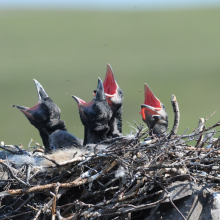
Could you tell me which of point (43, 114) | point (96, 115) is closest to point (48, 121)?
point (43, 114)

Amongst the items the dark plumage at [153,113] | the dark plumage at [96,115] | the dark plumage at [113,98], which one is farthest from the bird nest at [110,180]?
the dark plumage at [113,98]

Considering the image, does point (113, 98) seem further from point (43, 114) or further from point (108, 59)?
point (108, 59)

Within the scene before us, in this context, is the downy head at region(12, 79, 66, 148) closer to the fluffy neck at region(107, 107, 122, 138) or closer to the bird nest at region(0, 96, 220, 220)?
the fluffy neck at region(107, 107, 122, 138)

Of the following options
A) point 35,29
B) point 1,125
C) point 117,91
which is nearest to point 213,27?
point 35,29

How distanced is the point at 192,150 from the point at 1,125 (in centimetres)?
1625

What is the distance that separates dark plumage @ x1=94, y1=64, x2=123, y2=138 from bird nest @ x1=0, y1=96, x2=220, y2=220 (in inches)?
33.1

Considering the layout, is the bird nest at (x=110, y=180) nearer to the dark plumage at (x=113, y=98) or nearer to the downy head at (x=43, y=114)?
the downy head at (x=43, y=114)

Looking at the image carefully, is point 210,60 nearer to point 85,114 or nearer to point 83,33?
point 83,33

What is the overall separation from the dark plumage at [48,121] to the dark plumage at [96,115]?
14 centimetres

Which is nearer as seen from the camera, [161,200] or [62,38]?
[161,200]

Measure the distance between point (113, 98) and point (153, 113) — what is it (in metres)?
0.38

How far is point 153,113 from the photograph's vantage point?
3.56m

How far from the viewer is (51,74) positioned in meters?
23.6

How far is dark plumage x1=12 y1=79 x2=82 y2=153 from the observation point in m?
3.62
